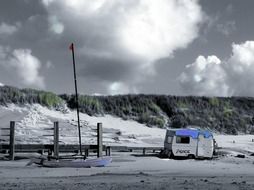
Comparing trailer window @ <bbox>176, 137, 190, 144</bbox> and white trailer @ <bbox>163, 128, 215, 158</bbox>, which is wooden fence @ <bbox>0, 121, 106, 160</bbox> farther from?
trailer window @ <bbox>176, 137, 190, 144</bbox>

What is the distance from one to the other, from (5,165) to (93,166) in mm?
3694

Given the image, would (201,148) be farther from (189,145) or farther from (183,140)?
(183,140)

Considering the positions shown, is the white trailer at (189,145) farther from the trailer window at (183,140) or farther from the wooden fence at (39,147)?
the wooden fence at (39,147)

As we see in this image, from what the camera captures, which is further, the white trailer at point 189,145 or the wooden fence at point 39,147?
the white trailer at point 189,145

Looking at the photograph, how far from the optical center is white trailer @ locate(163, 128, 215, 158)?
31719 millimetres

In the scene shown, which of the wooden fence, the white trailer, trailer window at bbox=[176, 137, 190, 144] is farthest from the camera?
trailer window at bbox=[176, 137, 190, 144]

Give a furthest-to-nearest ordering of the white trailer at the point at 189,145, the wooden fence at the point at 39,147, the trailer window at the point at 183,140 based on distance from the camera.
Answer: the trailer window at the point at 183,140 < the white trailer at the point at 189,145 < the wooden fence at the point at 39,147

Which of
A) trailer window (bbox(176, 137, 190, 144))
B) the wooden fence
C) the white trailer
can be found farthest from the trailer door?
the wooden fence

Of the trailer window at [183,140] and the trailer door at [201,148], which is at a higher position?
the trailer window at [183,140]

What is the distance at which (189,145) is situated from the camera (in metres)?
31.8

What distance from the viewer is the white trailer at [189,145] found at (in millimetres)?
31719

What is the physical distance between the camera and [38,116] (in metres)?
41.6

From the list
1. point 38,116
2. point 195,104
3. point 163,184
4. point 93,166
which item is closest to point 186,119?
point 195,104

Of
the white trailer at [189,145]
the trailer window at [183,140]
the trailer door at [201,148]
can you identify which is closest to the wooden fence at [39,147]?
the white trailer at [189,145]
